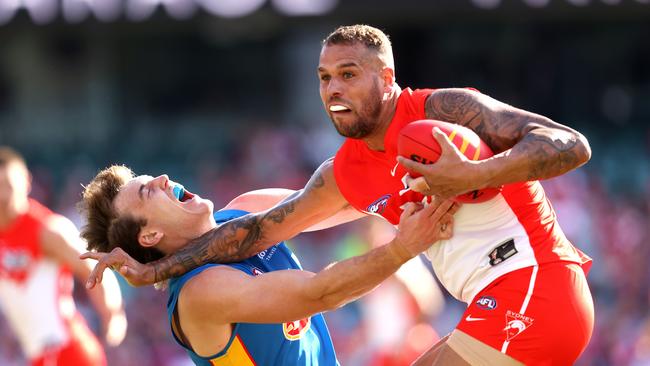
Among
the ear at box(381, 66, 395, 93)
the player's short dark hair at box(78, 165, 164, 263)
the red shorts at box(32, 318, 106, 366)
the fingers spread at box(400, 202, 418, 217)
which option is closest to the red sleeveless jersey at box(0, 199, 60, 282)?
the red shorts at box(32, 318, 106, 366)

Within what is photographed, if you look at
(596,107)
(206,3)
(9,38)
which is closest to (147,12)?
(206,3)

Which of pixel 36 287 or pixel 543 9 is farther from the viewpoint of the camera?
pixel 543 9

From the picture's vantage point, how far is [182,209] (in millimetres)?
5625

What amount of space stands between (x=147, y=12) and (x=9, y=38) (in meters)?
2.97

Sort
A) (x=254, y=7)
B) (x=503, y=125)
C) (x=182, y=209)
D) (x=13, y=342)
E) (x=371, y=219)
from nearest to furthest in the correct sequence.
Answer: (x=503, y=125), (x=182, y=209), (x=371, y=219), (x=13, y=342), (x=254, y=7)

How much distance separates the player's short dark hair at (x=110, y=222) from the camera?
5.63 m

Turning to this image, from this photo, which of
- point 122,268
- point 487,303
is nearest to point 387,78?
point 487,303

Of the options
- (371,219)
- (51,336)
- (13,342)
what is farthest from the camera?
(13,342)

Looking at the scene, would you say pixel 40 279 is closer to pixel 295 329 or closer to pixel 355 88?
pixel 295 329

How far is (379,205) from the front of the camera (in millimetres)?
5406

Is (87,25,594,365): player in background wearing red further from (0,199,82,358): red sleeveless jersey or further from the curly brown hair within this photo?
(0,199,82,358): red sleeveless jersey

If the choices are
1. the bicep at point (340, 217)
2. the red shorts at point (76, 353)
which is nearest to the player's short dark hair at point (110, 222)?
the bicep at point (340, 217)

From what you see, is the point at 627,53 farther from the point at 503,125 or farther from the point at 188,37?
the point at 503,125

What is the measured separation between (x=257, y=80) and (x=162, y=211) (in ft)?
38.9
